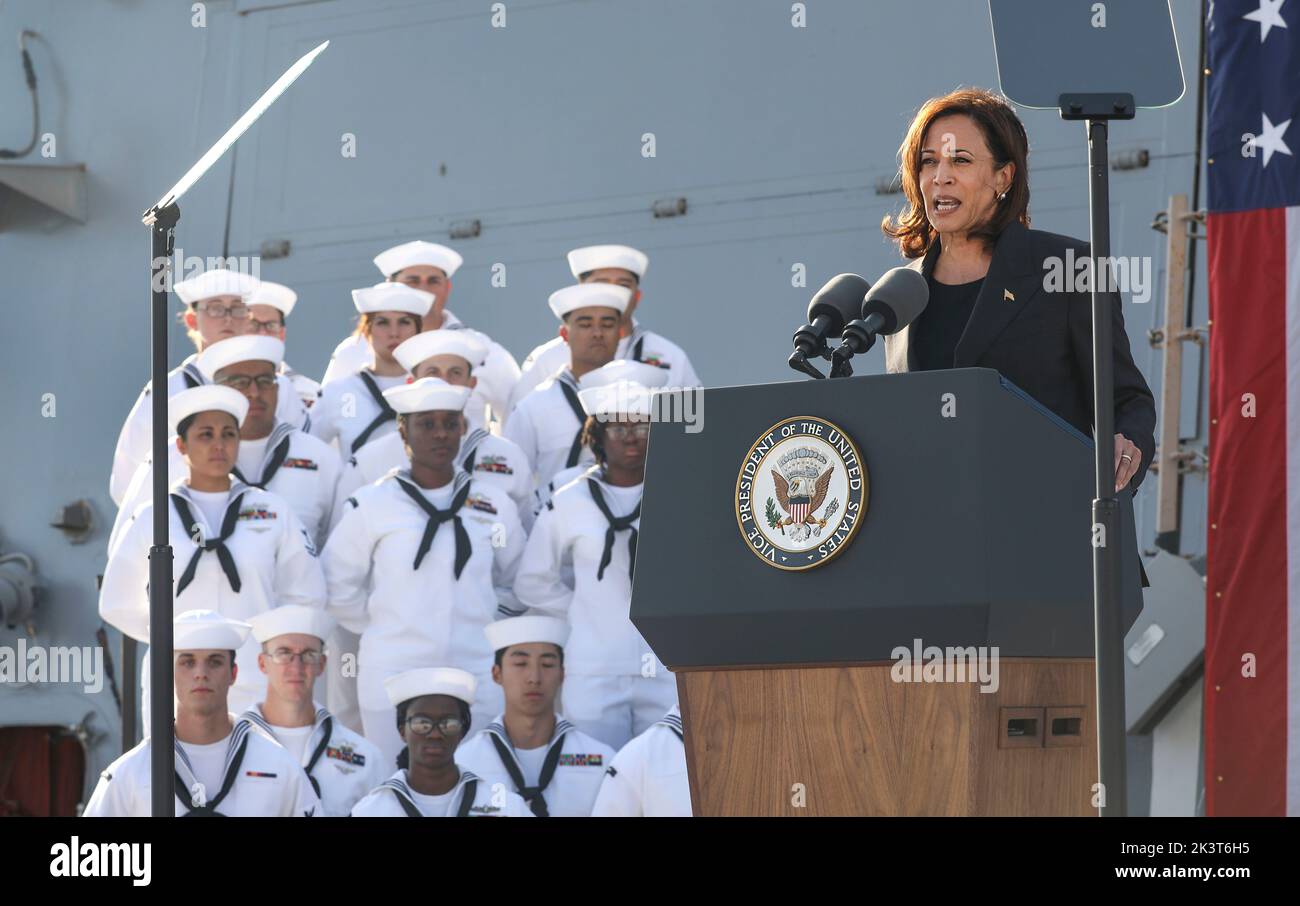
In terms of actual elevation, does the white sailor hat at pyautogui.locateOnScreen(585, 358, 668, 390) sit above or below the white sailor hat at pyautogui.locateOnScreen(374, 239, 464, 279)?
below

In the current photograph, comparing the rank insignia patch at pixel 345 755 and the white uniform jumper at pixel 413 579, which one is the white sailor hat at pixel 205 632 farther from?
the white uniform jumper at pixel 413 579

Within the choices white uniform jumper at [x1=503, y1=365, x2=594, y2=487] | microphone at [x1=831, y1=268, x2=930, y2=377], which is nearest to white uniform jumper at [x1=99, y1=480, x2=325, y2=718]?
white uniform jumper at [x1=503, y1=365, x2=594, y2=487]

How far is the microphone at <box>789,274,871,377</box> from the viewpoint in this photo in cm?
205

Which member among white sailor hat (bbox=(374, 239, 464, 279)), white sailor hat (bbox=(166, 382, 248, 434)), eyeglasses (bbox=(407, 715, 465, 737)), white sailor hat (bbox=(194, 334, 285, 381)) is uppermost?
white sailor hat (bbox=(374, 239, 464, 279))

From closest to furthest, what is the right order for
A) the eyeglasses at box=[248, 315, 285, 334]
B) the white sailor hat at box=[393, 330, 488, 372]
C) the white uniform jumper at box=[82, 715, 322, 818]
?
the white uniform jumper at box=[82, 715, 322, 818] < the white sailor hat at box=[393, 330, 488, 372] < the eyeglasses at box=[248, 315, 285, 334]

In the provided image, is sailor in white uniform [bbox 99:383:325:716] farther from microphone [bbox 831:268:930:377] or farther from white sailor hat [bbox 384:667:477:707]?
microphone [bbox 831:268:930:377]

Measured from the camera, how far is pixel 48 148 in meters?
8.03

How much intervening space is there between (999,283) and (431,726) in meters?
3.30

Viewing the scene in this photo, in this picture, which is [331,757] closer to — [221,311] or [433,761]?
[433,761]

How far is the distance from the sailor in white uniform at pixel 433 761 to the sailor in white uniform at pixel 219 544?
479 millimetres

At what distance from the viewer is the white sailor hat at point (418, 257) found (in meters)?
6.71

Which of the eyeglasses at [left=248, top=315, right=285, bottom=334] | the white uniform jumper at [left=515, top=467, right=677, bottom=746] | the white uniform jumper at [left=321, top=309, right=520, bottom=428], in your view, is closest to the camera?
the white uniform jumper at [left=515, top=467, right=677, bottom=746]

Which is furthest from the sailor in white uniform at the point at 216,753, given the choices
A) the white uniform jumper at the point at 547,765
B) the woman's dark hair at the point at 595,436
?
the woman's dark hair at the point at 595,436

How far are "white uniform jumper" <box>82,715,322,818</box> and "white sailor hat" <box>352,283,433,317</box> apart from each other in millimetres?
1809
